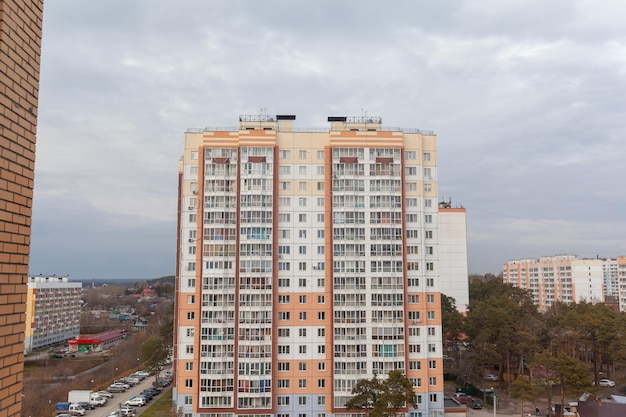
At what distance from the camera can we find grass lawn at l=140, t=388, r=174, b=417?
43.8 meters

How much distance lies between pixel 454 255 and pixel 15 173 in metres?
66.9

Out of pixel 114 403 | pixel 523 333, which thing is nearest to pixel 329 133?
pixel 523 333

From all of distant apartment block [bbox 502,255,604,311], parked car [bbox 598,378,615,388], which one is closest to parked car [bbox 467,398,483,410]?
parked car [bbox 598,378,615,388]

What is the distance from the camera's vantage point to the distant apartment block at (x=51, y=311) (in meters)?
76.6

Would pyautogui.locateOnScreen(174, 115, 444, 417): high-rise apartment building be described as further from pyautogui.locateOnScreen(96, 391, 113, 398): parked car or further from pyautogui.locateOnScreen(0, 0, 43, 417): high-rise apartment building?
pyautogui.locateOnScreen(0, 0, 43, 417): high-rise apartment building

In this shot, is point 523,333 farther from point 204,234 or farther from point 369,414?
point 204,234

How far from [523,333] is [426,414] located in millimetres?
15622

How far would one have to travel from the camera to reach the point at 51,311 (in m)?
83.0

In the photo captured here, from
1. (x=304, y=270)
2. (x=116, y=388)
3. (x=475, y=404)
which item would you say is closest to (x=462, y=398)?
(x=475, y=404)

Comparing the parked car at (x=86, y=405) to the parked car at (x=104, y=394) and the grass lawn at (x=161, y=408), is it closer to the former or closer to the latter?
the parked car at (x=104, y=394)

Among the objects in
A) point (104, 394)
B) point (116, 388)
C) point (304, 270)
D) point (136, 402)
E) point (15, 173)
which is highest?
point (15, 173)

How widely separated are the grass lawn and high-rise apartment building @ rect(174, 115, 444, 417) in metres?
8.30

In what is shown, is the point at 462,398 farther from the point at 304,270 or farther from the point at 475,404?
the point at 304,270

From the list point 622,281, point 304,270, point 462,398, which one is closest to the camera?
point 304,270
